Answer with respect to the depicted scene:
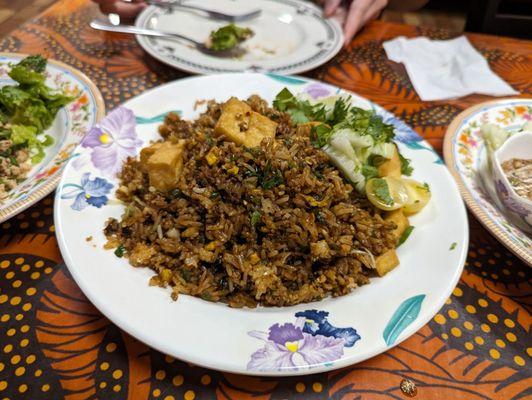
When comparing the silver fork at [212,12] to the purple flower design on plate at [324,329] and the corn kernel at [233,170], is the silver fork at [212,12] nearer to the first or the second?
the corn kernel at [233,170]

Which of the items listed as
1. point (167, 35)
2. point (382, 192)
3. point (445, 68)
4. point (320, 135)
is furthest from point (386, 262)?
point (167, 35)

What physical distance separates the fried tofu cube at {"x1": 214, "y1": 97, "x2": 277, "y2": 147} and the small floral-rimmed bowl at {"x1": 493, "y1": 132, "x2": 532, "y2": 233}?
4.08 ft

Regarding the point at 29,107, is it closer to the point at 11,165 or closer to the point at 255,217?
the point at 11,165

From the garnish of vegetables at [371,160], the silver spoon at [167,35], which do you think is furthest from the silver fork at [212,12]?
the garnish of vegetables at [371,160]

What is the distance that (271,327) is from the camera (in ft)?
4.82

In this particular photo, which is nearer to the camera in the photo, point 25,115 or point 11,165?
point 11,165

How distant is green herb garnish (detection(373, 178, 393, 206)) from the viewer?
1883mm

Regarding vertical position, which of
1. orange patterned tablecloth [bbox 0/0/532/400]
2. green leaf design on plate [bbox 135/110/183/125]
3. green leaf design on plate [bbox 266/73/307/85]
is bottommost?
orange patterned tablecloth [bbox 0/0/532/400]

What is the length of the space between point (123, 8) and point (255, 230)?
2.98 metres

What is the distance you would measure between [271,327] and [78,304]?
2.89ft

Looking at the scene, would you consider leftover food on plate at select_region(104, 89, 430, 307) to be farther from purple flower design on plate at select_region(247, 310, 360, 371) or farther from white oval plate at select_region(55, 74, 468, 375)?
purple flower design on plate at select_region(247, 310, 360, 371)

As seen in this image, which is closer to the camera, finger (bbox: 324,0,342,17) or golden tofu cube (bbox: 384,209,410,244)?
golden tofu cube (bbox: 384,209,410,244)

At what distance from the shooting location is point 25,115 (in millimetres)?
2436

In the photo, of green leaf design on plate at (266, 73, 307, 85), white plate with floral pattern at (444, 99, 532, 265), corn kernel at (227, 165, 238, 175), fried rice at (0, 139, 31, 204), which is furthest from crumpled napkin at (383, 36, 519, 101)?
fried rice at (0, 139, 31, 204)
